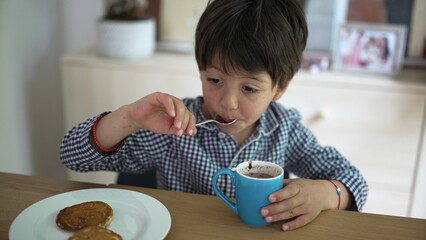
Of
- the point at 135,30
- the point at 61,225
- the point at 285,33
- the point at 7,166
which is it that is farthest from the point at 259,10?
the point at 7,166

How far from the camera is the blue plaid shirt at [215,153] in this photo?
1086mm

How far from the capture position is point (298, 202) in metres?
0.82

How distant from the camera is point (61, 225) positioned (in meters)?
0.73

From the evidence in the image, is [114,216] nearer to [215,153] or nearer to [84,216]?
[84,216]

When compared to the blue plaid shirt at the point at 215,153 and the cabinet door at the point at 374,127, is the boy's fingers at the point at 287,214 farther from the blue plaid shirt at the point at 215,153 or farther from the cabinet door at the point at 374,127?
the cabinet door at the point at 374,127

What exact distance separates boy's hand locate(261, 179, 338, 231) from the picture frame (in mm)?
1081

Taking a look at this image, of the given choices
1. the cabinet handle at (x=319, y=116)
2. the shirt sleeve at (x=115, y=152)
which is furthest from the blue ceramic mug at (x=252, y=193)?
the cabinet handle at (x=319, y=116)

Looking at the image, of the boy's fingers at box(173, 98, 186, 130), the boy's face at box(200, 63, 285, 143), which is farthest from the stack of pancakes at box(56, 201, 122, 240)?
the boy's face at box(200, 63, 285, 143)

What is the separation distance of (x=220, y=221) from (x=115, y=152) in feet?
1.09

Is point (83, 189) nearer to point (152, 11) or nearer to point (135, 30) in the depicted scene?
point (135, 30)

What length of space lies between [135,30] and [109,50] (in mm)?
138

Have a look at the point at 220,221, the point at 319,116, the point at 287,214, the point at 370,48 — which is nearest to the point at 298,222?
the point at 287,214

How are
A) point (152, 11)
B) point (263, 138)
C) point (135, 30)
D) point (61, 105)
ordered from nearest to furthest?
point (263, 138), point (135, 30), point (152, 11), point (61, 105)

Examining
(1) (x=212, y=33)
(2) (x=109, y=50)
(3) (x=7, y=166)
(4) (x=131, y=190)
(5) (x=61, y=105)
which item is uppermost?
(1) (x=212, y=33)
